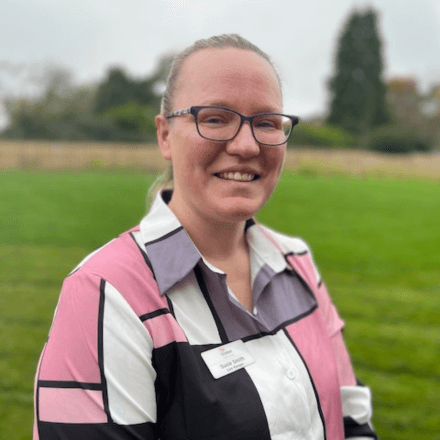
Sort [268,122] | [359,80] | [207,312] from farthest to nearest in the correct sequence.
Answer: [359,80] → [268,122] → [207,312]

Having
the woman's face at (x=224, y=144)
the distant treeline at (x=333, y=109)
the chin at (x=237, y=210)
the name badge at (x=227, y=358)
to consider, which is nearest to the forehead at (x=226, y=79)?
the woman's face at (x=224, y=144)

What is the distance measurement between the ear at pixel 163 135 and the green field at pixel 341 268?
82.5 inches

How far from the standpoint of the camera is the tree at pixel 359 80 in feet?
114

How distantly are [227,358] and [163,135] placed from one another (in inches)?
25.1

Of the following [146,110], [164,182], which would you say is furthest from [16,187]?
[146,110]

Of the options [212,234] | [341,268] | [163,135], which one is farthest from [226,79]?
[341,268]

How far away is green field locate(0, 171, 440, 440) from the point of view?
322 centimetres

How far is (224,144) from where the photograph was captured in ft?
4.17

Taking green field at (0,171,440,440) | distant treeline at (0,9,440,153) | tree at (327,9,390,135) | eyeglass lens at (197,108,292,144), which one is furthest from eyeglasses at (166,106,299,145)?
tree at (327,9,390,135)

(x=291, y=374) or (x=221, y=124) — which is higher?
(x=221, y=124)

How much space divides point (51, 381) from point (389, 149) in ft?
106

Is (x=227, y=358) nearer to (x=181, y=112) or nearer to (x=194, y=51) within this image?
(x=181, y=112)

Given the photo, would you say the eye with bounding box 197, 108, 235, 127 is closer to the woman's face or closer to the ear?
the woman's face

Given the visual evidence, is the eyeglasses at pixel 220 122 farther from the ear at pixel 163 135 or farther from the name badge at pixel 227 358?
the name badge at pixel 227 358
